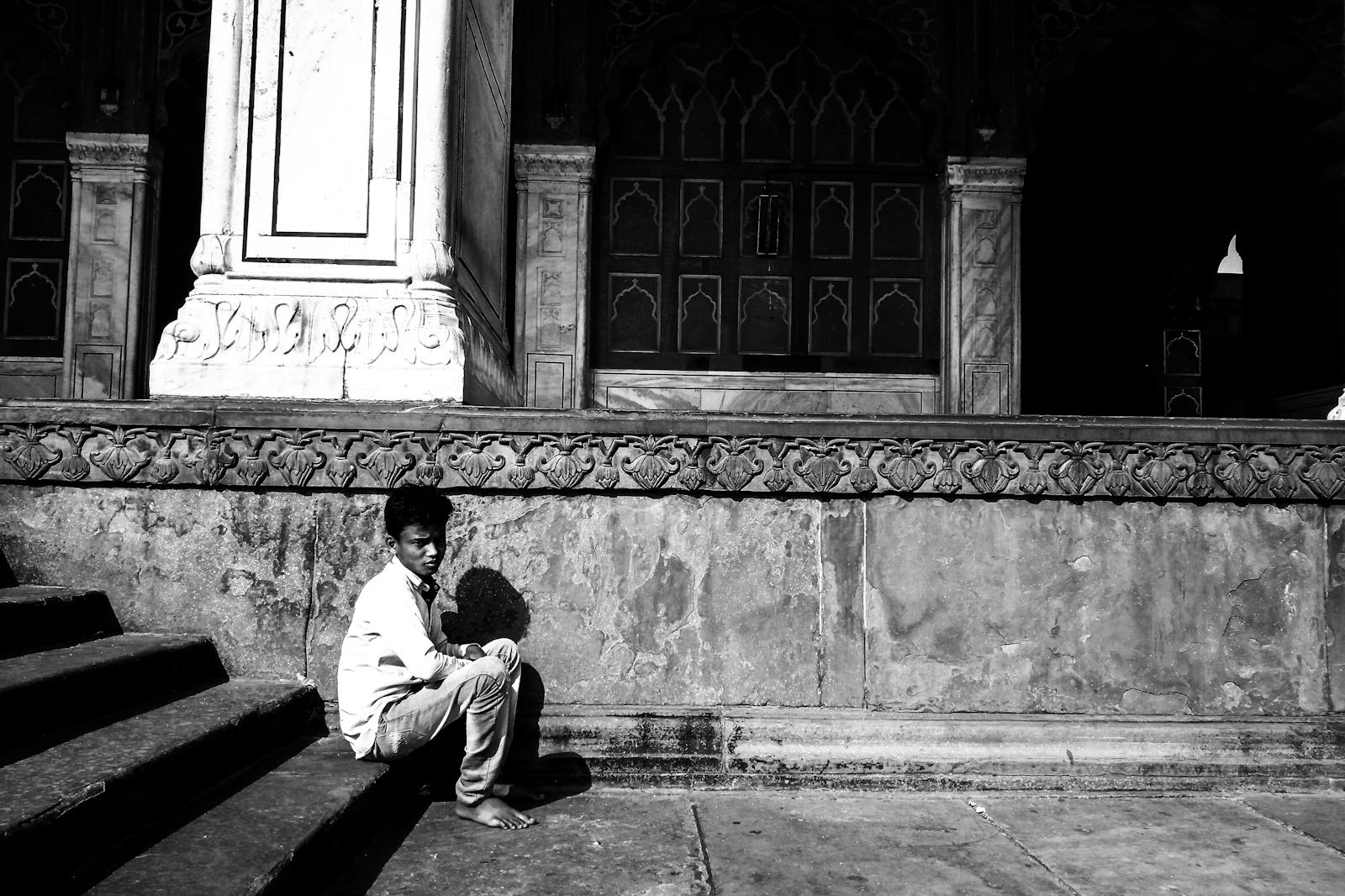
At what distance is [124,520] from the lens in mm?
3729

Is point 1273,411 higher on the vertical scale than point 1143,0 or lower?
lower

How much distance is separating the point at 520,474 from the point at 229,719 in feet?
4.09

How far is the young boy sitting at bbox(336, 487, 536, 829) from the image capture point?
320 centimetres

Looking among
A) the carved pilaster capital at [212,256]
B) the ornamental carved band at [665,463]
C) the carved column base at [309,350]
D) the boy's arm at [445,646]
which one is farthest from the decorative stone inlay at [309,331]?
the boy's arm at [445,646]

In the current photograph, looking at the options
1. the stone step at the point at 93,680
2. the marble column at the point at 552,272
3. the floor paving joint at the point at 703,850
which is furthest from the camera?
the marble column at the point at 552,272

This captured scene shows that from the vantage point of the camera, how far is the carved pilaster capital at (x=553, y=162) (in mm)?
8781

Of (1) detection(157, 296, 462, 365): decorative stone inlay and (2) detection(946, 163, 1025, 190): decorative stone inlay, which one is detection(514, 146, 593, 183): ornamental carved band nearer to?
(2) detection(946, 163, 1025, 190): decorative stone inlay

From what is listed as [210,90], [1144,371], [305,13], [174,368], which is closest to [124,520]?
[174,368]

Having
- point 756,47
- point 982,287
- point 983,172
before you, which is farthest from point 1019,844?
point 756,47

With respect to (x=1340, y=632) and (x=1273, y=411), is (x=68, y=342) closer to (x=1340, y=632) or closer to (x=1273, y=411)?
(x=1340, y=632)

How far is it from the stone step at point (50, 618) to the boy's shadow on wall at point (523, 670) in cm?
118

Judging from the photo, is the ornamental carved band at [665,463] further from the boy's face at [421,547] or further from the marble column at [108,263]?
the marble column at [108,263]

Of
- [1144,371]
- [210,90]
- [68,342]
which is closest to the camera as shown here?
[210,90]

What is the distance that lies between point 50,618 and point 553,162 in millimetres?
6303
